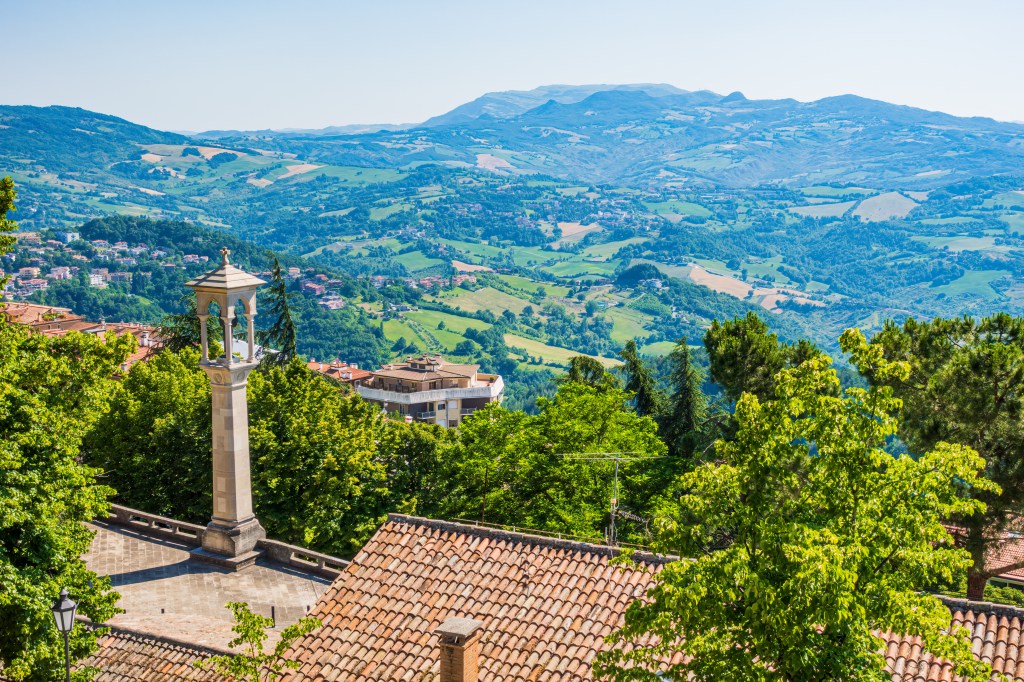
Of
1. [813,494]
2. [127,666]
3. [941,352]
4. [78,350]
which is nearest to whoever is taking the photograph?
[813,494]

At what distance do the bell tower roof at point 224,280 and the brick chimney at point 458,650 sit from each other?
11424mm

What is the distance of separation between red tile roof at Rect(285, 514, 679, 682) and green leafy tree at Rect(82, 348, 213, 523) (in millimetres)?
14823

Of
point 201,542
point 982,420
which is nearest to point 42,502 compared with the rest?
point 201,542

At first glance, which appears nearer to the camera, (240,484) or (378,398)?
(240,484)

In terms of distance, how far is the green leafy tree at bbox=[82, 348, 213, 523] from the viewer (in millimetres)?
30906

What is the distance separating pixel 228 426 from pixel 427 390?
9704 centimetres

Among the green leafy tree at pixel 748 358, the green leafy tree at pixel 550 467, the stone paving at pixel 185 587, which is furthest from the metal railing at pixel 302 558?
the green leafy tree at pixel 748 358

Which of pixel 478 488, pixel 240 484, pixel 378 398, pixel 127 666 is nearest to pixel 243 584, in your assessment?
pixel 240 484

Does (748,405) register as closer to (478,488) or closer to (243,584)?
(243,584)

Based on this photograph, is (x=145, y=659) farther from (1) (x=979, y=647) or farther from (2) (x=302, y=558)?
(1) (x=979, y=647)

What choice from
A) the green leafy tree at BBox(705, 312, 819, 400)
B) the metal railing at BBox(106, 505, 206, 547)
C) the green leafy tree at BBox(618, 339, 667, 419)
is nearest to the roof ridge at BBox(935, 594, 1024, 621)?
the green leafy tree at BBox(705, 312, 819, 400)

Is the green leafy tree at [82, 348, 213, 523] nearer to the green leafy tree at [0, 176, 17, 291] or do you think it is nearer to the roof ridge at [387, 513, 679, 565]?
the roof ridge at [387, 513, 679, 565]

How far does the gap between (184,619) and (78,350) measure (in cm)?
569

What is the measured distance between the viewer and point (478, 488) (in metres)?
32.4
